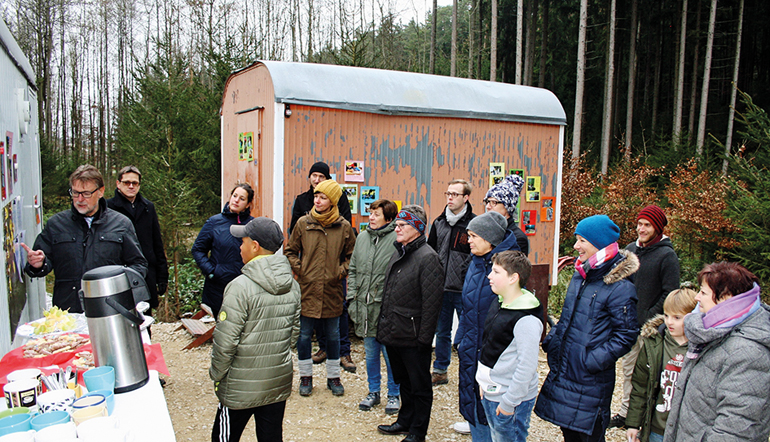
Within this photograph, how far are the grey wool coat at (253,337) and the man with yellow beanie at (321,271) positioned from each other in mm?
1748

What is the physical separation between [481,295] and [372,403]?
1854 millimetres

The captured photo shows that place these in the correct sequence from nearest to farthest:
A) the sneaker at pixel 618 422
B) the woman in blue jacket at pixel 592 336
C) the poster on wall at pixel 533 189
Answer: the woman in blue jacket at pixel 592 336
the sneaker at pixel 618 422
the poster on wall at pixel 533 189

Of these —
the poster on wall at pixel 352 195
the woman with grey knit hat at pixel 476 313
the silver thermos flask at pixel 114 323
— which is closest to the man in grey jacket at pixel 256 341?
the silver thermos flask at pixel 114 323

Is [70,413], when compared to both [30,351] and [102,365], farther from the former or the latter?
[30,351]

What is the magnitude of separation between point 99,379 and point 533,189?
263 inches

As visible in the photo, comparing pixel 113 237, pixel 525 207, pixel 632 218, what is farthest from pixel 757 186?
pixel 113 237

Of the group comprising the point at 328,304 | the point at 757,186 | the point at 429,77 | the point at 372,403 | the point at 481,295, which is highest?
the point at 429,77

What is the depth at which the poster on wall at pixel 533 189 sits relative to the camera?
7725 millimetres

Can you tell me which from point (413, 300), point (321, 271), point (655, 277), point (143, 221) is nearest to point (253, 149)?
point (143, 221)

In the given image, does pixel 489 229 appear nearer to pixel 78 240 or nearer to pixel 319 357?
pixel 78 240

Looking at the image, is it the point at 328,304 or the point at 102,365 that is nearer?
the point at 102,365

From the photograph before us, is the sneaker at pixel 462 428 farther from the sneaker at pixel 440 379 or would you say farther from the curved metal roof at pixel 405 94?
the curved metal roof at pixel 405 94

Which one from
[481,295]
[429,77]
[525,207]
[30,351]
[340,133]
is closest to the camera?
[30,351]

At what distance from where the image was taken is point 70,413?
78.6 inches
